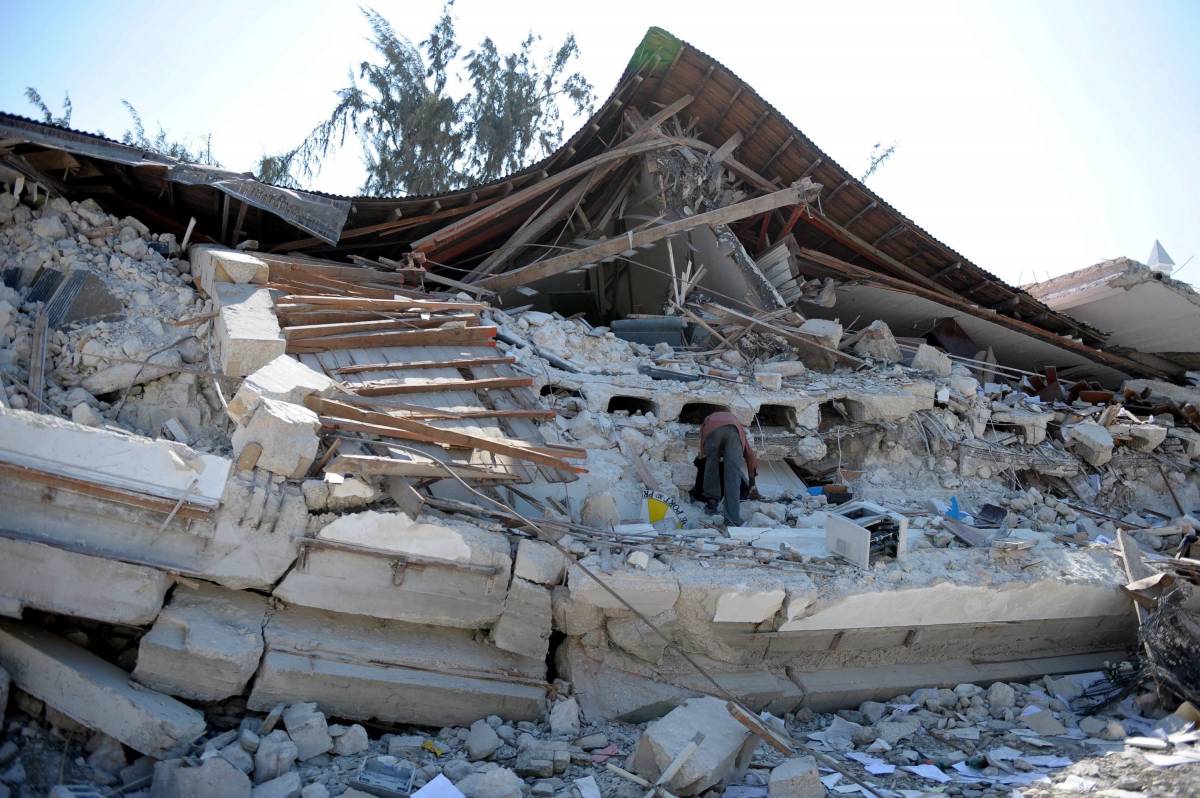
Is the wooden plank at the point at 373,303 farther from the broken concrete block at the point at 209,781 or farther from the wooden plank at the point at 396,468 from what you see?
the broken concrete block at the point at 209,781

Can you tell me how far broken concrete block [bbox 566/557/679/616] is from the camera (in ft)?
19.7

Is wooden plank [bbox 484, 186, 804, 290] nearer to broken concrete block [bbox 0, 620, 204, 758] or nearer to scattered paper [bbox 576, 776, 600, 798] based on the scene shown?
broken concrete block [bbox 0, 620, 204, 758]

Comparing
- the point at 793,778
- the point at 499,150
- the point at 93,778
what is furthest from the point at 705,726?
the point at 499,150

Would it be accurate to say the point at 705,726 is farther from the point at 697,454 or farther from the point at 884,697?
the point at 697,454

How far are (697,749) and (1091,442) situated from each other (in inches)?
295

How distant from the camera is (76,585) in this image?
5113mm

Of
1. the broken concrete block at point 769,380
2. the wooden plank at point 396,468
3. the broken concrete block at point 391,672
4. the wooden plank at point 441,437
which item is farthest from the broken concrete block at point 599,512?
the broken concrete block at point 769,380

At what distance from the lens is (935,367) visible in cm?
1033

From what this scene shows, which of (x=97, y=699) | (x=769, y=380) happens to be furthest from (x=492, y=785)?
(x=769, y=380)

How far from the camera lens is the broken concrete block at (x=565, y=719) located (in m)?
5.72

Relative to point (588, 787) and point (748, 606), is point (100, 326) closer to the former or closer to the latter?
point (588, 787)

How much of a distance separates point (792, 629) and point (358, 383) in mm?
3758

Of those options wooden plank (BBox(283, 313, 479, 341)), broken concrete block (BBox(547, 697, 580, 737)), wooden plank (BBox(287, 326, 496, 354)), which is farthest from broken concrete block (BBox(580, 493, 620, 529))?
wooden plank (BBox(283, 313, 479, 341))

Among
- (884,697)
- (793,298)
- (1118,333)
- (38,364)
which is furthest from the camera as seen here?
(1118,333)
